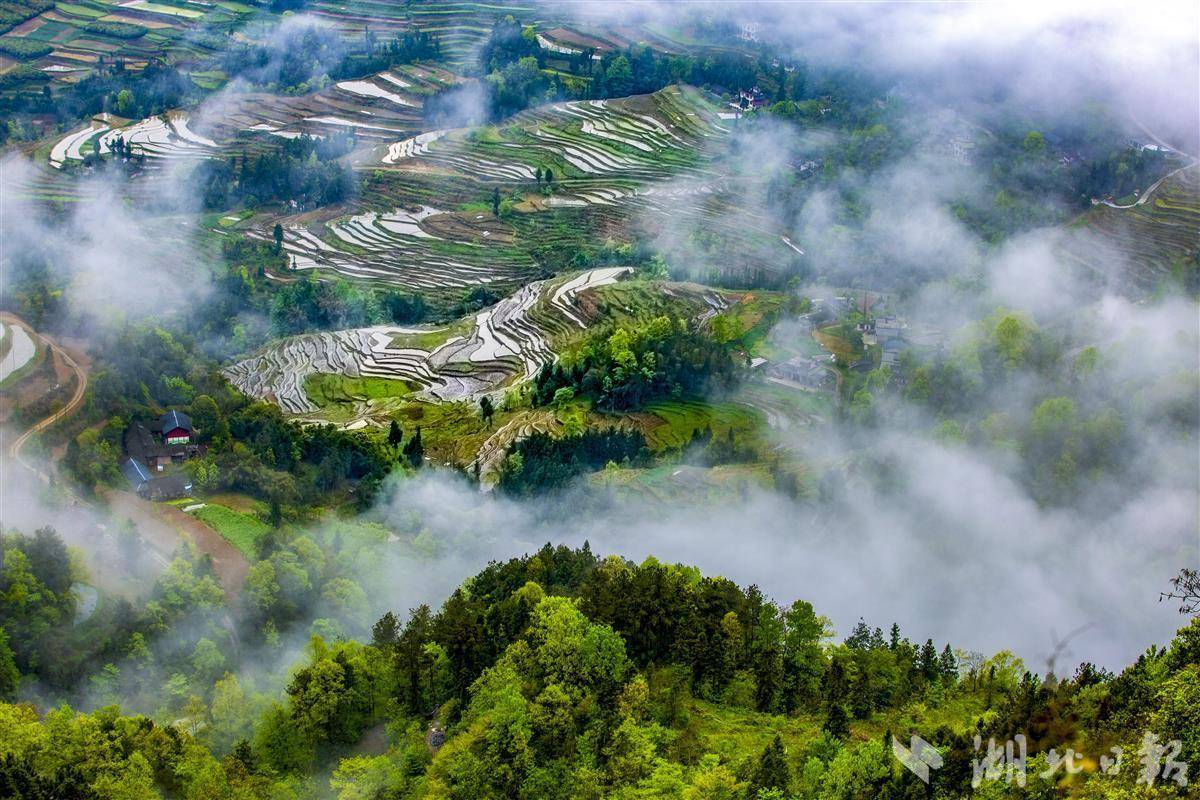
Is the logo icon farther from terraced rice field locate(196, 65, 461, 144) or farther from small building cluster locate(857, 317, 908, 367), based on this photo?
terraced rice field locate(196, 65, 461, 144)

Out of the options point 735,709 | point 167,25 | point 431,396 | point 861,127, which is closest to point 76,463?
point 431,396

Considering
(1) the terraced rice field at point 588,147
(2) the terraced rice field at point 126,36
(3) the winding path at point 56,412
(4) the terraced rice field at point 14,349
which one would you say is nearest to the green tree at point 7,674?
(3) the winding path at point 56,412

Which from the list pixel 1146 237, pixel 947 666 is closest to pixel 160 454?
pixel 947 666

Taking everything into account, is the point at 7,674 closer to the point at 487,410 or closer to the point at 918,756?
the point at 918,756

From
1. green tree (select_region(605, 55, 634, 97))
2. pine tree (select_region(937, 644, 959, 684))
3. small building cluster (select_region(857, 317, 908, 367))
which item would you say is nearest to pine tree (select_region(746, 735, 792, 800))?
pine tree (select_region(937, 644, 959, 684))

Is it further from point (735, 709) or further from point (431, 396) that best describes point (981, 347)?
point (735, 709)
